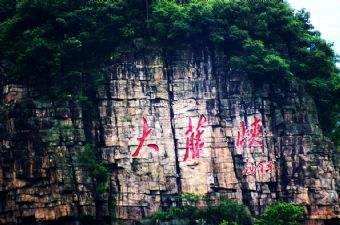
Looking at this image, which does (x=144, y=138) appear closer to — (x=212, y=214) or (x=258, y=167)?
(x=212, y=214)

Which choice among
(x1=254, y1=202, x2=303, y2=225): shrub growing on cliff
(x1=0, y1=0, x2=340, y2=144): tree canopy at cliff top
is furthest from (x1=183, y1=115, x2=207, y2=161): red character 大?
(x1=254, y1=202, x2=303, y2=225): shrub growing on cliff

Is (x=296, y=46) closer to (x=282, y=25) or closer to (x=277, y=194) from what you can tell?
(x=282, y=25)

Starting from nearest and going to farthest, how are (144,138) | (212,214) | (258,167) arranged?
(212,214) → (144,138) → (258,167)

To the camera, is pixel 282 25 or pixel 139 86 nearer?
pixel 139 86

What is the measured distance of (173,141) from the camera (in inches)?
602

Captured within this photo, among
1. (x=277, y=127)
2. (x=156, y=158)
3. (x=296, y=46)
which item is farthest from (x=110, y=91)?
(x=296, y=46)

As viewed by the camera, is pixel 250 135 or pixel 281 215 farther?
pixel 250 135

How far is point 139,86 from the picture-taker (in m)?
15.3

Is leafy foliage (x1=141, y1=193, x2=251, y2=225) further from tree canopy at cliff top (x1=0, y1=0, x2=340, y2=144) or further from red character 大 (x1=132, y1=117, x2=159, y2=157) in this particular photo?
tree canopy at cliff top (x1=0, y1=0, x2=340, y2=144)

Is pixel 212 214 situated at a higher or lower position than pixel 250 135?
lower

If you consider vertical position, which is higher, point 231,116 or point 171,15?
point 171,15

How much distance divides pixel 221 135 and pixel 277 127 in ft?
6.03

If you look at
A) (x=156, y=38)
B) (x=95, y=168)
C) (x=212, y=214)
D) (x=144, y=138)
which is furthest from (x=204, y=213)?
(x=156, y=38)

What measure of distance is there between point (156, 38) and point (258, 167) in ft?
16.4
